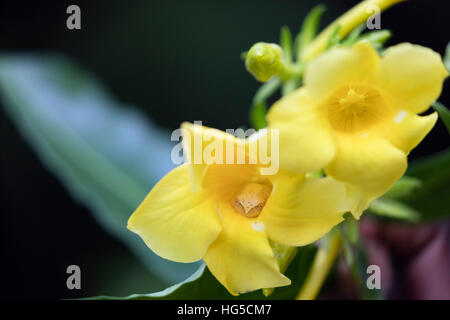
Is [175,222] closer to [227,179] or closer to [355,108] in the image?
[227,179]

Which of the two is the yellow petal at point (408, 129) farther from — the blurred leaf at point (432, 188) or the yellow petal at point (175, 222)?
the blurred leaf at point (432, 188)

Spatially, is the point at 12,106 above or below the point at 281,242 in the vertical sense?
above

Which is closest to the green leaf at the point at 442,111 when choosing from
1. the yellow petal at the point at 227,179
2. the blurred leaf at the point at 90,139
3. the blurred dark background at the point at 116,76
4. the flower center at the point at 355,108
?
the flower center at the point at 355,108

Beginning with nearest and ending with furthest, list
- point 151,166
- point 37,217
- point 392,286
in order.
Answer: point 392,286 → point 151,166 → point 37,217

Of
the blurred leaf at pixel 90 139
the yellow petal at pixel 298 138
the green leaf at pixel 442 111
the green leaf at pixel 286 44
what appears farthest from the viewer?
the blurred leaf at pixel 90 139

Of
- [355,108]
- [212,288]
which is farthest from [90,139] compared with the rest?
[355,108]

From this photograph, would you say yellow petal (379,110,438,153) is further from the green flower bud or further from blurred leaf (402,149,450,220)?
blurred leaf (402,149,450,220)
